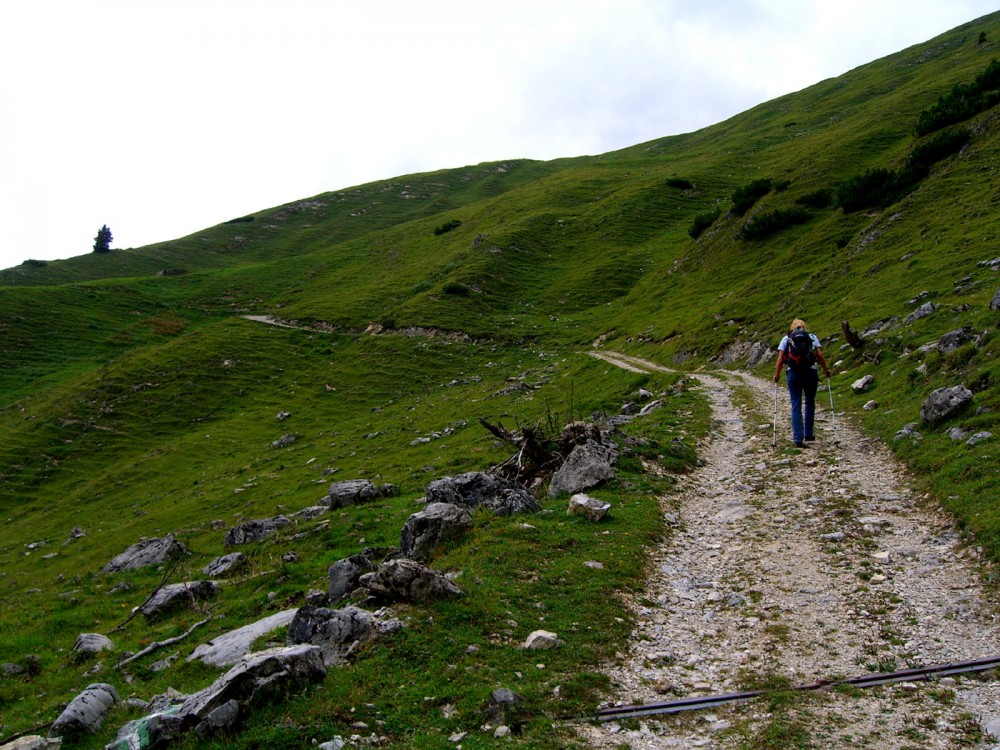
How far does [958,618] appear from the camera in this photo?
8734mm

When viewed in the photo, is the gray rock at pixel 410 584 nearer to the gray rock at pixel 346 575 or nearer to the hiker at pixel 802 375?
the gray rock at pixel 346 575

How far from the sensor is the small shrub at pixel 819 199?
5912 cm

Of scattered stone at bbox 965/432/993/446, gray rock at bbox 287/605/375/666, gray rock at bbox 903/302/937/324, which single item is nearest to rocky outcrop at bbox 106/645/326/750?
gray rock at bbox 287/605/375/666

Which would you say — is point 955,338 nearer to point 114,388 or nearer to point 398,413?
point 398,413

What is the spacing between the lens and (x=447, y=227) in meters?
113

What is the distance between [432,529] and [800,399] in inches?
461

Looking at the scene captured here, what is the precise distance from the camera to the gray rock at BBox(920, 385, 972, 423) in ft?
50.9

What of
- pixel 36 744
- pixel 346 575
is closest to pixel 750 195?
pixel 346 575

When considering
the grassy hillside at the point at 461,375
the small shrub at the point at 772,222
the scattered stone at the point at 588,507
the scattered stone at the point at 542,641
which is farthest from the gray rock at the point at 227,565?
the small shrub at the point at 772,222

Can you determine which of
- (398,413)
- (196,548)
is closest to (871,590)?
(196,548)

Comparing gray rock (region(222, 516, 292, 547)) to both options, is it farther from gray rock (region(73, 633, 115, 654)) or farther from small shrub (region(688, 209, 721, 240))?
small shrub (region(688, 209, 721, 240))

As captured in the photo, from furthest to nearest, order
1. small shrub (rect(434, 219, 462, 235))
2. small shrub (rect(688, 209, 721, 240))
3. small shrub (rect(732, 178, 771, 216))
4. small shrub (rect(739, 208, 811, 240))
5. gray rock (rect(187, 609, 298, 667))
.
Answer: small shrub (rect(434, 219, 462, 235)) → small shrub (rect(688, 209, 721, 240)) → small shrub (rect(732, 178, 771, 216)) → small shrub (rect(739, 208, 811, 240)) → gray rock (rect(187, 609, 298, 667))

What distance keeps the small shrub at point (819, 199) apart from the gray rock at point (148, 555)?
5938 cm

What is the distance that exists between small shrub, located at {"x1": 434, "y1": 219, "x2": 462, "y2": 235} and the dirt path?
101355mm
